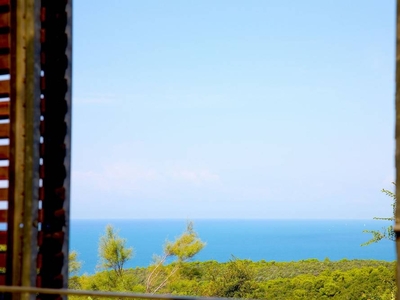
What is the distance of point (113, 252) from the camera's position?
18.2m

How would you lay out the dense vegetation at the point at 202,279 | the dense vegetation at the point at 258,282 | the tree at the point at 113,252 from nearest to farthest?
the tree at the point at 113,252 → the dense vegetation at the point at 202,279 → the dense vegetation at the point at 258,282

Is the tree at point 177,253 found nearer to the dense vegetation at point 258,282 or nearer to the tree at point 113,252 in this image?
the dense vegetation at point 258,282

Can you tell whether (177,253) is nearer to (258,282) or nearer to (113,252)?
(113,252)

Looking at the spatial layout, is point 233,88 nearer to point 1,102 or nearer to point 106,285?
point 106,285

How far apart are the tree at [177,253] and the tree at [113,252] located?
169cm

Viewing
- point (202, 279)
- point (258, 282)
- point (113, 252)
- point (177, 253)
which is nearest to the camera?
point (113, 252)

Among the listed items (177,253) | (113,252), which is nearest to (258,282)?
(177,253)

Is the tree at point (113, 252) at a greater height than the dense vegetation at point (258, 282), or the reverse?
the tree at point (113, 252)

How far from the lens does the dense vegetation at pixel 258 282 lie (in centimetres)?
1964

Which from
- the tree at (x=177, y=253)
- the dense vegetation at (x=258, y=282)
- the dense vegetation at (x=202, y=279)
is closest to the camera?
the dense vegetation at (x=202, y=279)

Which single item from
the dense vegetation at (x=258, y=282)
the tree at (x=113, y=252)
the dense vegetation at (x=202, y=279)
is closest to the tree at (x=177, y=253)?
the dense vegetation at (x=202, y=279)

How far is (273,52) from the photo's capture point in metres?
73.4

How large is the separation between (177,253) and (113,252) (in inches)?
106

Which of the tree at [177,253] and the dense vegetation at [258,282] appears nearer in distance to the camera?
the tree at [177,253]
